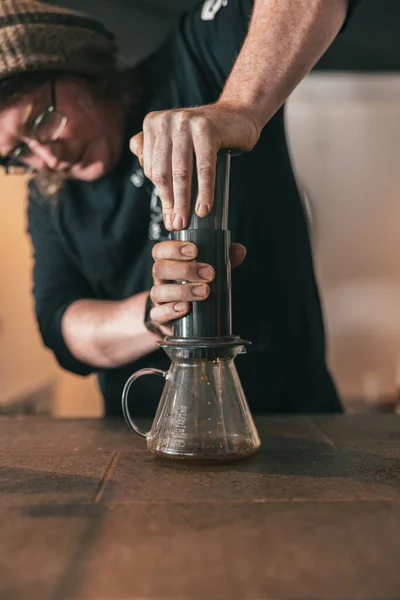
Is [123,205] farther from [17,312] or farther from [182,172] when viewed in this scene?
[17,312]

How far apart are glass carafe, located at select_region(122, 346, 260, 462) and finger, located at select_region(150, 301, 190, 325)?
1.5 inches

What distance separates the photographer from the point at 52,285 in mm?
1348

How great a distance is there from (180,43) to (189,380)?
76cm

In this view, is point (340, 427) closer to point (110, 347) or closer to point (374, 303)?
point (110, 347)

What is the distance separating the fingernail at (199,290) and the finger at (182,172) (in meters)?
0.07

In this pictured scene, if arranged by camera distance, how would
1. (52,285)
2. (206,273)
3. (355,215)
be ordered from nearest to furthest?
(206,273) → (52,285) → (355,215)

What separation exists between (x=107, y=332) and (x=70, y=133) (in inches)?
15.1

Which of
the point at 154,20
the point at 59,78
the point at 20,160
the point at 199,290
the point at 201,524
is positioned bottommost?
the point at 201,524

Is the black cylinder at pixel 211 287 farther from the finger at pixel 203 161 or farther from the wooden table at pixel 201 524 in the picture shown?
the wooden table at pixel 201 524

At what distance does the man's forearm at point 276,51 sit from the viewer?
2.71ft

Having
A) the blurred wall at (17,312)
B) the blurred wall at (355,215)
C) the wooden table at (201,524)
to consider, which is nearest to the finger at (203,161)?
the wooden table at (201,524)

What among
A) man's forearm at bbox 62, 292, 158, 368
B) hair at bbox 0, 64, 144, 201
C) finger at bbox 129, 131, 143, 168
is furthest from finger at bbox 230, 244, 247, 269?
hair at bbox 0, 64, 144, 201

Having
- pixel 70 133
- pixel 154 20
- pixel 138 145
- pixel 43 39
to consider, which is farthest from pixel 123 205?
pixel 154 20

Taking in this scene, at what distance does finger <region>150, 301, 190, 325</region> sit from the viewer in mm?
717
